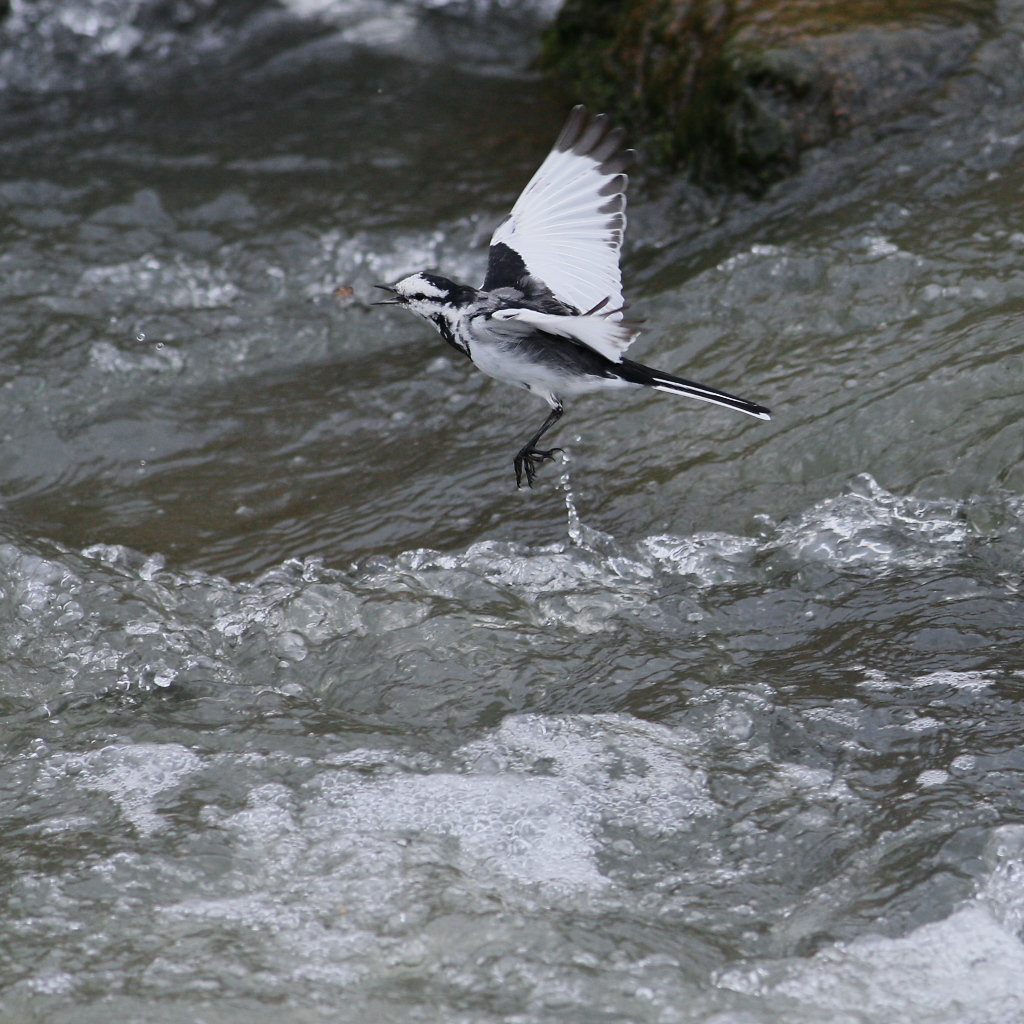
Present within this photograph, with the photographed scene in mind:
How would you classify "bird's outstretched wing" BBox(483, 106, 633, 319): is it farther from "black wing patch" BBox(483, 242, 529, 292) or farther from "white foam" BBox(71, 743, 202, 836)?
"white foam" BBox(71, 743, 202, 836)

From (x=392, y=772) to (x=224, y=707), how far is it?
849 millimetres

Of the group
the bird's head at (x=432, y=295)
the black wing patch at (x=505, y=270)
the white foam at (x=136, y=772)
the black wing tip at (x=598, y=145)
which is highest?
the black wing tip at (x=598, y=145)

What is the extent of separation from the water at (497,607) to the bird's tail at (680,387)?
71cm

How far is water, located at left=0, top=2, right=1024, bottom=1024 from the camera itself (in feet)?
11.8

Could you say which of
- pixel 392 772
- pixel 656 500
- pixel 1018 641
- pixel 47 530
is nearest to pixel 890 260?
pixel 656 500

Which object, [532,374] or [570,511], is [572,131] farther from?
[570,511]

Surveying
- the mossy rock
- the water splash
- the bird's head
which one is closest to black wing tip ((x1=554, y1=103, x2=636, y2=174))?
the bird's head

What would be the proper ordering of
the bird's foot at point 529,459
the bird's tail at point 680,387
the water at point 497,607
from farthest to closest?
1. the bird's foot at point 529,459
2. the bird's tail at point 680,387
3. the water at point 497,607

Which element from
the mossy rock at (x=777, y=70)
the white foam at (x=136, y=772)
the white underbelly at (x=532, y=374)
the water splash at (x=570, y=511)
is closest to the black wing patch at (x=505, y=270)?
the white underbelly at (x=532, y=374)

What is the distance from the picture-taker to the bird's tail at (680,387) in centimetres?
498

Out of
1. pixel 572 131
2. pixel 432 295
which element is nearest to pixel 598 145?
pixel 572 131

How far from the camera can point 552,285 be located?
5816 millimetres

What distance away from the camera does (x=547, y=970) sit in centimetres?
349

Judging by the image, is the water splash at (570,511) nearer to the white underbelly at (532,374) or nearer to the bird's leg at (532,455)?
the bird's leg at (532,455)
